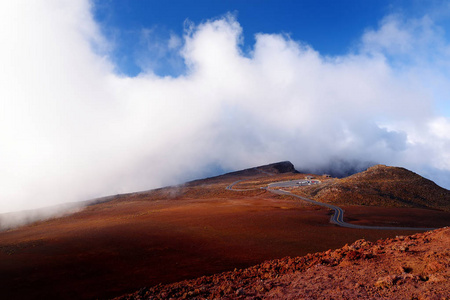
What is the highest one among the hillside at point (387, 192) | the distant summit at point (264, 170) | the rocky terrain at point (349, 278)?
the distant summit at point (264, 170)

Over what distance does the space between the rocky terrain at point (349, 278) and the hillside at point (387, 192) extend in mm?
42090

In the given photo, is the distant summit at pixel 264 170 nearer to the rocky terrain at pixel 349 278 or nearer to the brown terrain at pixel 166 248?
the brown terrain at pixel 166 248

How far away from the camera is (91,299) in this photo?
45.7 ft

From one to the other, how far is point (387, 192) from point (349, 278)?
56337 mm

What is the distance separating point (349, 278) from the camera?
29.5 ft

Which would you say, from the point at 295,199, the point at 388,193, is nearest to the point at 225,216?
the point at 295,199

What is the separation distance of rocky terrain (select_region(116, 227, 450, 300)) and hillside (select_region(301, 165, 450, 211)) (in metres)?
42.1

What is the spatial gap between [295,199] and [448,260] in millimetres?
47006

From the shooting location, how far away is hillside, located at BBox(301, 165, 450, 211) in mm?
50281

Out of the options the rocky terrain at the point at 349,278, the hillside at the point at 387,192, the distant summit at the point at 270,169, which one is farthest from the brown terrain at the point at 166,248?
the distant summit at the point at 270,169

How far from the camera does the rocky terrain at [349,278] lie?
24.7 feet

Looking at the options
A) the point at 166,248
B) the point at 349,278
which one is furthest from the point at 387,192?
the point at 349,278

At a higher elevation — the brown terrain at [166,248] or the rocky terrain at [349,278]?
the rocky terrain at [349,278]

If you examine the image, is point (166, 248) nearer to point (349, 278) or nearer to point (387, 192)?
point (349, 278)
